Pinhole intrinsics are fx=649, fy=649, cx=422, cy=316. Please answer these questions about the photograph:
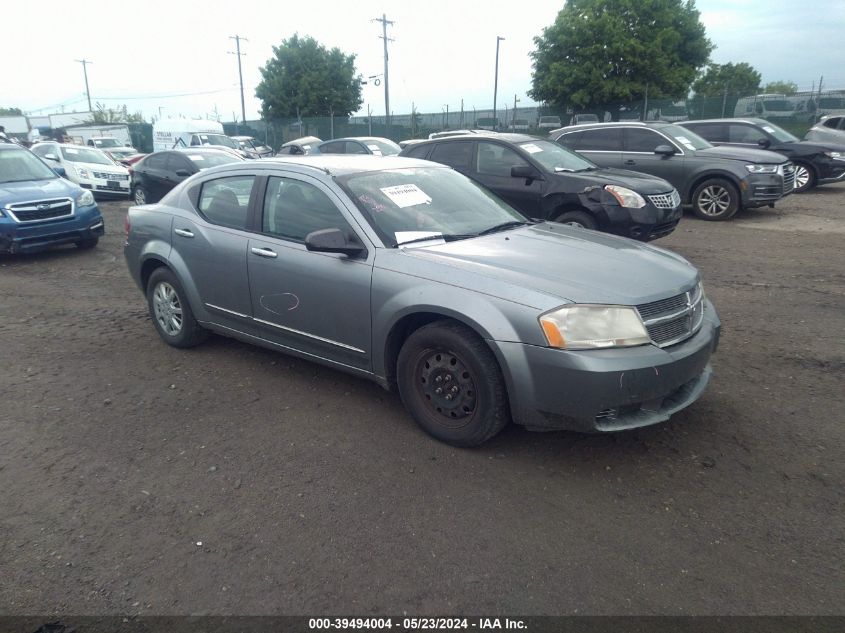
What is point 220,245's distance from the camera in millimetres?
4812

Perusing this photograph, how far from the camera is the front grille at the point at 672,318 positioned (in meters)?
3.41

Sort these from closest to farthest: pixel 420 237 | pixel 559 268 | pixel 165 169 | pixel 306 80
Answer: pixel 559 268
pixel 420 237
pixel 165 169
pixel 306 80

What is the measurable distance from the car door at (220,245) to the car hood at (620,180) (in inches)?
185

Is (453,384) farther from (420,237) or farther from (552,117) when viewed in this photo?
(552,117)

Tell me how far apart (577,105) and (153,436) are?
34950mm

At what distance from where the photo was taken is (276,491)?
3369 mm

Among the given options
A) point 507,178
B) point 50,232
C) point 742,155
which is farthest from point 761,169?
point 50,232

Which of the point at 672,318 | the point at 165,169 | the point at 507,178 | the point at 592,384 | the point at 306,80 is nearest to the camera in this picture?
the point at 592,384

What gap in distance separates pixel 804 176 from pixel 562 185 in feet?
33.2

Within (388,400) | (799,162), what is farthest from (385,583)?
(799,162)

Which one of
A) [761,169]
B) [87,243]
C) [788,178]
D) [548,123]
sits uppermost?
[548,123]

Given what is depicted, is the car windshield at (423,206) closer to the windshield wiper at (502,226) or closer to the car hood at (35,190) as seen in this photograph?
the windshield wiper at (502,226)

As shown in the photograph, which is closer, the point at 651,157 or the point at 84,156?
the point at 651,157

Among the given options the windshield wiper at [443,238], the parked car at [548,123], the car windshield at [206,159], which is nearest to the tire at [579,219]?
the windshield wiper at [443,238]
